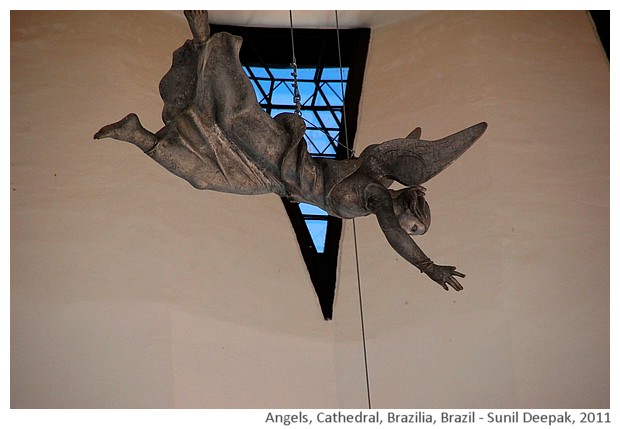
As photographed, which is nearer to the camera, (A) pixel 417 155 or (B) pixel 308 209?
(A) pixel 417 155

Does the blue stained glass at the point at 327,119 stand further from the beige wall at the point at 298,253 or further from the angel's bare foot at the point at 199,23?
the angel's bare foot at the point at 199,23

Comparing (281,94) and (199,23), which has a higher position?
(199,23)

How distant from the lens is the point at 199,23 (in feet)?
19.5

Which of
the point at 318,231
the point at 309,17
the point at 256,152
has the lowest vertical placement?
the point at 318,231

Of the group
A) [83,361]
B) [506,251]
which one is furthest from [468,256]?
[83,361]

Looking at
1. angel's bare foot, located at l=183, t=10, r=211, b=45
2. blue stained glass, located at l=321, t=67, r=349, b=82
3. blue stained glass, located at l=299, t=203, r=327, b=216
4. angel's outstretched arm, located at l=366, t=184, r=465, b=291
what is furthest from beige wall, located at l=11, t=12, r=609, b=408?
angel's bare foot, located at l=183, t=10, r=211, b=45

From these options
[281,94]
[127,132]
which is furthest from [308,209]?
[127,132]

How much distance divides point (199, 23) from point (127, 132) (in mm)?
687

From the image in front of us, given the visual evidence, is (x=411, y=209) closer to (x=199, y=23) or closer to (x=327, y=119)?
(x=199, y=23)

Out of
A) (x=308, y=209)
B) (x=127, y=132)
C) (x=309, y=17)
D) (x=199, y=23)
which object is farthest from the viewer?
(x=308, y=209)

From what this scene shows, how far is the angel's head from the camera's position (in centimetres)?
680

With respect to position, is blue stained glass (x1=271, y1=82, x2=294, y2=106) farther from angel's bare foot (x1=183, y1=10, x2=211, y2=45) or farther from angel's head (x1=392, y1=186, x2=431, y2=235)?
angel's bare foot (x1=183, y1=10, x2=211, y2=45)

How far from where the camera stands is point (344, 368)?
11859mm

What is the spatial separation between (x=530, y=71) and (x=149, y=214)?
4157 mm
